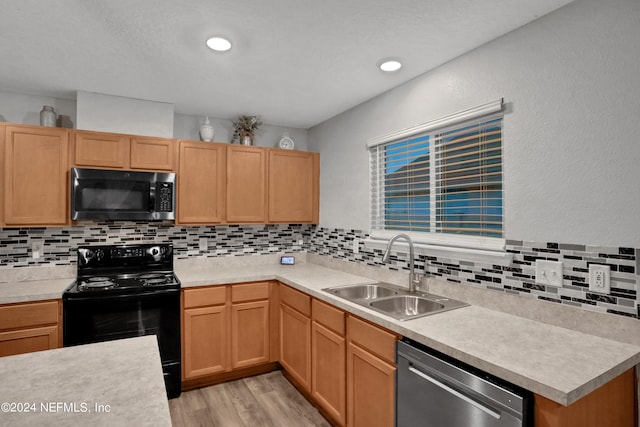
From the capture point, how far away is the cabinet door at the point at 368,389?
1851mm

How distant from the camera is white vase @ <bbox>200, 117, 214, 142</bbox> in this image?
3.32 metres

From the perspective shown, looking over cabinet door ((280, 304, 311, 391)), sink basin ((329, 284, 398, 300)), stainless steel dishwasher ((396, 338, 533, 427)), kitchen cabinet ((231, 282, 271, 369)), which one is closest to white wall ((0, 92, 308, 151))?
kitchen cabinet ((231, 282, 271, 369))

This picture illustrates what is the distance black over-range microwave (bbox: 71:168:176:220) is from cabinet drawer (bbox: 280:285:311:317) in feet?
3.79

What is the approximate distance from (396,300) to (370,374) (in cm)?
55

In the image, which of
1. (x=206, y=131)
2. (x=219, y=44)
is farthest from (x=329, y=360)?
(x=206, y=131)

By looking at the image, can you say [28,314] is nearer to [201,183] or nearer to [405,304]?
[201,183]

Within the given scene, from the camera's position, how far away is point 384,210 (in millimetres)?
2949

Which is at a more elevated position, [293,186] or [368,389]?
[293,186]

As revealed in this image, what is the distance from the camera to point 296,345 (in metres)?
2.85

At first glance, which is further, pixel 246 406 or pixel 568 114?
pixel 246 406

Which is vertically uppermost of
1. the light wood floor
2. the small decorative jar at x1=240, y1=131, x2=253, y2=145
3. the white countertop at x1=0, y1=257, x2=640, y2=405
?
the small decorative jar at x1=240, y1=131, x2=253, y2=145

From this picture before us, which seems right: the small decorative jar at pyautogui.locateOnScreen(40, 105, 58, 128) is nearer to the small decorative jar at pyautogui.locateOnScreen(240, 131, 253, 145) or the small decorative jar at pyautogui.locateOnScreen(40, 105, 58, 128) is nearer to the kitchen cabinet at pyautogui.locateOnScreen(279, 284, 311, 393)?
the small decorative jar at pyautogui.locateOnScreen(240, 131, 253, 145)

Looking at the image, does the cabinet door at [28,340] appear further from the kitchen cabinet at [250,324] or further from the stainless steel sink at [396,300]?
the stainless steel sink at [396,300]

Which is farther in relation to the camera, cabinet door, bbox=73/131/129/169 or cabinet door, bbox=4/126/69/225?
cabinet door, bbox=73/131/129/169
